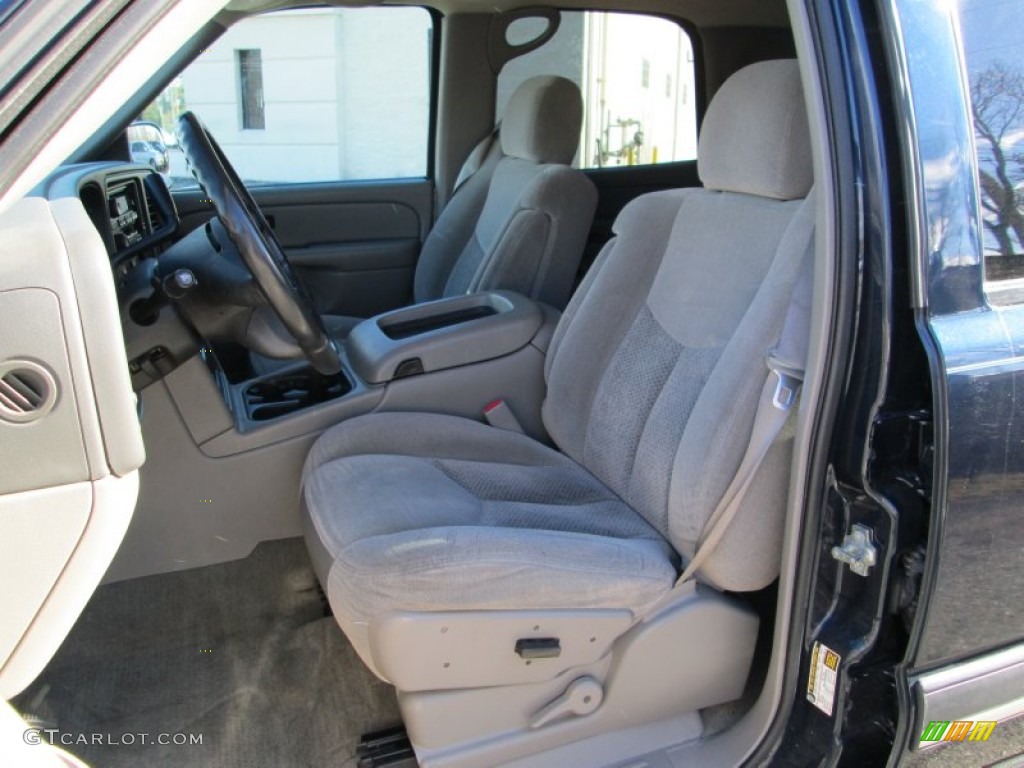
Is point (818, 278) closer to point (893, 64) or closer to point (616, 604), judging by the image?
point (893, 64)

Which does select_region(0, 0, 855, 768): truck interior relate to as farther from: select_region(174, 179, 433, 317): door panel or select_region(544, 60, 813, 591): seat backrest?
select_region(174, 179, 433, 317): door panel

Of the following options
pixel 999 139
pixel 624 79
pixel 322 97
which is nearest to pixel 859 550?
pixel 999 139

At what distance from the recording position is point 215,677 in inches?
75.6

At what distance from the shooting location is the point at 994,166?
1163mm

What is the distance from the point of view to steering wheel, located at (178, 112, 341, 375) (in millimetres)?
1566

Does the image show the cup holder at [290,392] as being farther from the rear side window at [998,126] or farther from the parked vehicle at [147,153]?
the rear side window at [998,126]

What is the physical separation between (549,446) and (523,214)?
2.45ft

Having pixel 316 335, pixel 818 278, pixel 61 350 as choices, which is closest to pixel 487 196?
pixel 316 335

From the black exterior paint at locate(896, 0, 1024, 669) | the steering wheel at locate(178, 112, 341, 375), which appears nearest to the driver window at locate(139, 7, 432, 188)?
the steering wheel at locate(178, 112, 341, 375)

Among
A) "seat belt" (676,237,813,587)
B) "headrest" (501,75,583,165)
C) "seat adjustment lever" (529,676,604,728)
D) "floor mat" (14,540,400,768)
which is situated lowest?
"floor mat" (14,540,400,768)

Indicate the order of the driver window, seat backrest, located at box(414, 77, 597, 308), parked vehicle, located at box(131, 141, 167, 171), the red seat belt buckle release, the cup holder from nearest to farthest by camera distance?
1. the cup holder
2. the red seat belt buckle release
3. parked vehicle, located at box(131, 141, 167, 171)
4. seat backrest, located at box(414, 77, 597, 308)
5. the driver window

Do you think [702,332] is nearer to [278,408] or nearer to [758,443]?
[758,443]

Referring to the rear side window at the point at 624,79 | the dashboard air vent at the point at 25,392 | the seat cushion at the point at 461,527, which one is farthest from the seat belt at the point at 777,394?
the rear side window at the point at 624,79

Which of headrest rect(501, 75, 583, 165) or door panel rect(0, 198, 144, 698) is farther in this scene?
headrest rect(501, 75, 583, 165)
